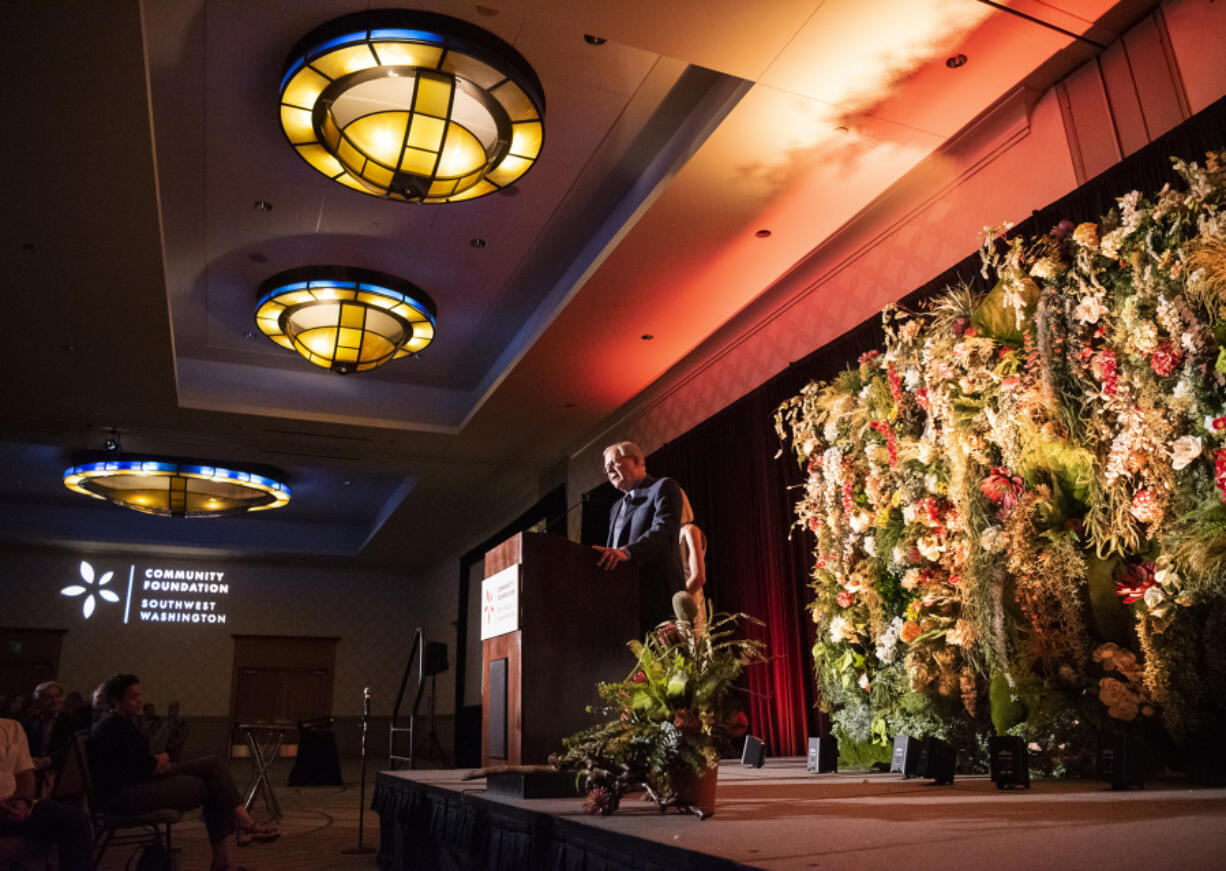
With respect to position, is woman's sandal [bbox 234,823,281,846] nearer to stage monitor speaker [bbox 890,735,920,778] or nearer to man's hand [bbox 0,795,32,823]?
man's hand [bbox 0,795,32,823]

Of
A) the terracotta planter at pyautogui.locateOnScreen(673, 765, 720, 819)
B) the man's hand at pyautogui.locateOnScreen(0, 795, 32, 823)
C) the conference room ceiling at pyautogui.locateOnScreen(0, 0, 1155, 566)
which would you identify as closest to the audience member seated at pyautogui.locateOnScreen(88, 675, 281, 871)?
the man's hand at pyautogui.locateOnScreen(0, 795, 32, 823)

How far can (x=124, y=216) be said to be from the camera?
5645mm

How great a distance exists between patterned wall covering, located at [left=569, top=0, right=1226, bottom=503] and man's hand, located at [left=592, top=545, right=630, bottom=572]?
3.15 m

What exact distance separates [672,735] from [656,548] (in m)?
1.13

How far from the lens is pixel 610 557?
3400mm

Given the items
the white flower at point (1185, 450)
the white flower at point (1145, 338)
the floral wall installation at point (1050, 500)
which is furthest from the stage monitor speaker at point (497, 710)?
the white flower at point (1145, 338)

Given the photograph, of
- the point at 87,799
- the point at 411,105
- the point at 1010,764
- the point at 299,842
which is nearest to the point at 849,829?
the point at 1010,764

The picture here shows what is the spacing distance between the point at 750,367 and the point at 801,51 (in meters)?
3.39

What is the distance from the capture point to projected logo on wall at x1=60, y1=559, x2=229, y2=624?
15977 millimetres

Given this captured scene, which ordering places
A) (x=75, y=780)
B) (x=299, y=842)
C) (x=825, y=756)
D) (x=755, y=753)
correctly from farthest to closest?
(x=299, y=842) → (x=755, y=753) → (x=825, y=756) → (x=75, y=780)

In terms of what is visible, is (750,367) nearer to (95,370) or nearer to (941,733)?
(941,733)

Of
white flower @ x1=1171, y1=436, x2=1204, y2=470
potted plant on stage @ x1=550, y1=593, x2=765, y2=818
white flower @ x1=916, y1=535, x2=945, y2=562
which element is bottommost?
potted plant on stage @ x1=550, y1=593, x2=765, y2=818

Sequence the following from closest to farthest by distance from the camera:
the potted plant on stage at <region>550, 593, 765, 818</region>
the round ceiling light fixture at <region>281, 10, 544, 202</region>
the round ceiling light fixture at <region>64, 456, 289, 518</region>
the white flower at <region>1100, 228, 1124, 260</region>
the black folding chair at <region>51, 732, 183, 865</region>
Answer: the potted plant on stage at <region>550, 593, 765, 818</region> → the white flower at <region>1100, 228, 1124, 260</region> → the black folding chair at <region>51, 732, 183, 865</region> → the round ceiling light fixture at <region>281, 10, 544, 202</region> → the round ceiling light fixture at <region>64, 456, 289, 518</region>

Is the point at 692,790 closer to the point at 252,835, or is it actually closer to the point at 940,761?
the point at 940,761
